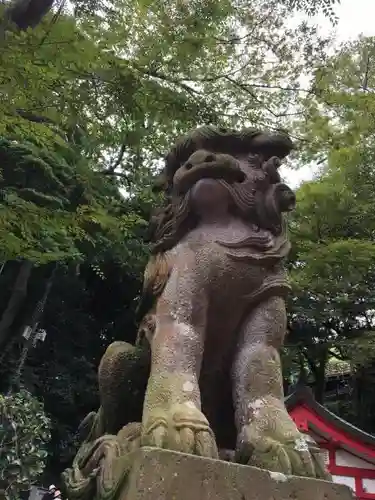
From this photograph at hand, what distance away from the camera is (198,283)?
189 cm

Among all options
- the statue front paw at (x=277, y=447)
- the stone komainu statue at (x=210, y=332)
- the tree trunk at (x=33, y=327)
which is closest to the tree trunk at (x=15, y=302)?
the tree trunk at (x=33, y=327)

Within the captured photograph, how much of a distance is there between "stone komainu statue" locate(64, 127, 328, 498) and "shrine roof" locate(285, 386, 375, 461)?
17.0ft

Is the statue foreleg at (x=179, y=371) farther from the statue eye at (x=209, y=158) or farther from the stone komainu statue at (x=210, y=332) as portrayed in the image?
the statue eye at (x=209, y=158)

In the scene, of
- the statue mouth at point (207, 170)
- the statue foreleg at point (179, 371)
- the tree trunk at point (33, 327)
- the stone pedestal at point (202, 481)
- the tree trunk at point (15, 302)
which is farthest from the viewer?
the tree trunk at point (15, 302)

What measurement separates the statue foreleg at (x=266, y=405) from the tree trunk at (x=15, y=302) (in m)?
6.06

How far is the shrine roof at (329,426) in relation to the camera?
689 centimetres

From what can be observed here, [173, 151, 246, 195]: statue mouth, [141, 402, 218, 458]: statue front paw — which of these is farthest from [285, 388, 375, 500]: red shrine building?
[141, 402, 218, 458]: statue front paw

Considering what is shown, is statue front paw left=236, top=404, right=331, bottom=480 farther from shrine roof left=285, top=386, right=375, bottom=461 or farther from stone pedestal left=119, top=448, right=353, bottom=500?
shrine roof left=285, top=386, right=375, bottom=461

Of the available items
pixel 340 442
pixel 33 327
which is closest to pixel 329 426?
pixel 340 442

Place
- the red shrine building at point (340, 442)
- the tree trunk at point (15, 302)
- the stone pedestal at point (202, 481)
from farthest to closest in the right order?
the tree trunk at point (15, 302)
the red shrine building at point (340, 442)
the stone pedestal at point (202, 481)

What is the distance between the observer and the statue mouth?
2.06 m

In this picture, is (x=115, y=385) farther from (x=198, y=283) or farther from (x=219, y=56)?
(x=219, y=56)

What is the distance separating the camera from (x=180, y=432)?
4.91ft

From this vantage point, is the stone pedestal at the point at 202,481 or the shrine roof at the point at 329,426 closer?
the stone pedestal at the point at 202,481
